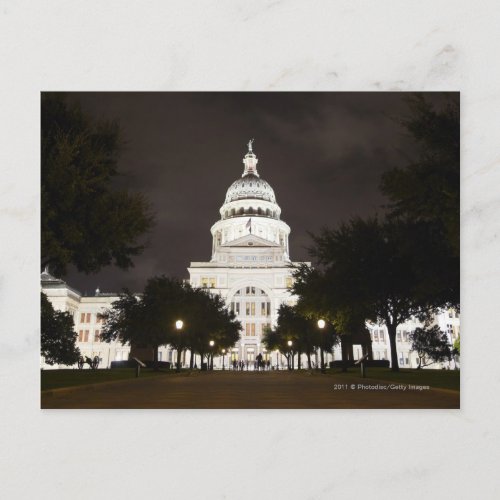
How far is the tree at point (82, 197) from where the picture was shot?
37.7 feet

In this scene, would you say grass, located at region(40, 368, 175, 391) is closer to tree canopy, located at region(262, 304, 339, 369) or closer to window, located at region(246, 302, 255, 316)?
tree canopy, located at region(262, 304, 339, 369)

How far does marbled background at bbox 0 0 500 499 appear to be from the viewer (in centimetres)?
919

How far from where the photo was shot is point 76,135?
11953mm

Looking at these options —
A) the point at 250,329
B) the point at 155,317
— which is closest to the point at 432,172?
the point at 155,317

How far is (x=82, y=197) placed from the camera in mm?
12133

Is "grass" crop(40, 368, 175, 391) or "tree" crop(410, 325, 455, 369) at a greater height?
"grass" crop(40, 368, 175, 391)

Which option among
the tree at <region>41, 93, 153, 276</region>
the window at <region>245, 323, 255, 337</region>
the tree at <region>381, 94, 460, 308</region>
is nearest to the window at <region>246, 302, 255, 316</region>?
the window at <region>245, 323, 255, 337</region>

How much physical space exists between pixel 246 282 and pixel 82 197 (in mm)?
16618

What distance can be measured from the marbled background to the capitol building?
1.94 metres

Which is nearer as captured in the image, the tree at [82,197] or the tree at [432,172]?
the tree at [432,172]
